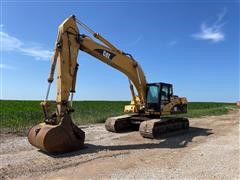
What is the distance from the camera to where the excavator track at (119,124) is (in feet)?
50.7

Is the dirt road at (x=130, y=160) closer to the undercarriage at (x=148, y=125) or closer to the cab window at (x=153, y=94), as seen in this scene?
the undercarriage at (x=148, y=125)

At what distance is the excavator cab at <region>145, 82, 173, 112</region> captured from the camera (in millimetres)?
14930

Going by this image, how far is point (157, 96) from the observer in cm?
1497

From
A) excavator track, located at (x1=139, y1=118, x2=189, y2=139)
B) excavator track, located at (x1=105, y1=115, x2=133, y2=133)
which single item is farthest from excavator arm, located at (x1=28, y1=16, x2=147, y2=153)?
excavator track, located at (x1=105, y1=115, x2=133, y2=133)

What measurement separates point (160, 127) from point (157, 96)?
1.66 m

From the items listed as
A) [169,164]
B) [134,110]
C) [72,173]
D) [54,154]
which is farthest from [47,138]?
[134,110]

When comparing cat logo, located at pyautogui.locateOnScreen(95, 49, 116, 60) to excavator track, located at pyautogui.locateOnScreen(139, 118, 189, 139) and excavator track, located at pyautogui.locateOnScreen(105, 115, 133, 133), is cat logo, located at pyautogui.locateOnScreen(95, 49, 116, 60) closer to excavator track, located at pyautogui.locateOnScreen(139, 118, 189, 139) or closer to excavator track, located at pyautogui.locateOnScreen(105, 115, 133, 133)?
excavator track, located at pyautogui.locateOnScreen(139, 118, 189, 139)

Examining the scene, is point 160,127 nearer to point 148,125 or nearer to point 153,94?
point 148,125

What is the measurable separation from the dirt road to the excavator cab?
2.26 meters

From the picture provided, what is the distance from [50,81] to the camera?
34.9 feet

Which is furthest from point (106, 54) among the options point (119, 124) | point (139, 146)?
point (119, 124)

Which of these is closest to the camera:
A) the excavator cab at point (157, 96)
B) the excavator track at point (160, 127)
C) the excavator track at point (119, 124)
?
the excavator track at point (160, 127)

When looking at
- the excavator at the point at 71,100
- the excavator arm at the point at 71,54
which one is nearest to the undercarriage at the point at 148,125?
the excavator at the point at 71,100

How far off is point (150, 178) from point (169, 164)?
1489mm
